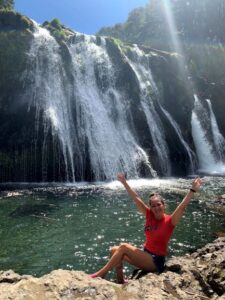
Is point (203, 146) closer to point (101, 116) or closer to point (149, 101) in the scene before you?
point (149, 101)

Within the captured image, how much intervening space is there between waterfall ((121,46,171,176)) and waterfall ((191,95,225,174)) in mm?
5260

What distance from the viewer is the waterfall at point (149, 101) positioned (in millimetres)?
37875

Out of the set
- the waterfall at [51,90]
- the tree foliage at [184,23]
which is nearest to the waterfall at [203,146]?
the waterfall at [51,90]

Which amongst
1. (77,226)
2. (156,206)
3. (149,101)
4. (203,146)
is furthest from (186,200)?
(203,146)

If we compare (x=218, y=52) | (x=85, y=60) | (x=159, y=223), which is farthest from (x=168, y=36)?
(x=159, y=223)

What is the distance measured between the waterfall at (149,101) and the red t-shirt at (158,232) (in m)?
28.5

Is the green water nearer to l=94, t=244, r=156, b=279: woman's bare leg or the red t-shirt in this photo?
l=94, t=244, r=156, b=279: woman's bare leg

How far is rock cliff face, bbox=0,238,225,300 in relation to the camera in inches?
264

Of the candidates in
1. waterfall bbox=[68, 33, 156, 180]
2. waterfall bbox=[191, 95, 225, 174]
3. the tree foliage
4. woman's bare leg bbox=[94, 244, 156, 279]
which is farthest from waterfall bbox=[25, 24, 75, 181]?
the tree foliage

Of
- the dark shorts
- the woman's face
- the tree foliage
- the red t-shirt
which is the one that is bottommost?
the dark shorts

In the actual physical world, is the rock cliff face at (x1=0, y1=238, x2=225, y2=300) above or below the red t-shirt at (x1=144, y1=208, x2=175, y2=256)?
below

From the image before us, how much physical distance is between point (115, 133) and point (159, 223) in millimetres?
29239

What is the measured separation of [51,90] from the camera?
36750 millimetres

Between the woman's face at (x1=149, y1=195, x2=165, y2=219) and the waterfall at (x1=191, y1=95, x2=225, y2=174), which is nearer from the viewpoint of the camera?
the woman's face at (x1=149, y1=195, x2=165, y2=219)
